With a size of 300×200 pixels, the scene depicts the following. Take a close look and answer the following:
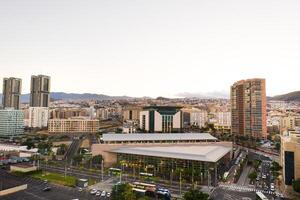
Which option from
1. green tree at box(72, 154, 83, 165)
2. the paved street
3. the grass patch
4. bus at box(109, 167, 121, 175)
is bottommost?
the grass patch

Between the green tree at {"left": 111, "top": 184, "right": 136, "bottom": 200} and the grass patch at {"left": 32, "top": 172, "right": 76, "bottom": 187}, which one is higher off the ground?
the green tree at {"left": 111, "top": 184, "right": 136, "bottom": 200}

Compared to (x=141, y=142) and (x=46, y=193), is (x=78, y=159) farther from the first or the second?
(x=46, y=193)

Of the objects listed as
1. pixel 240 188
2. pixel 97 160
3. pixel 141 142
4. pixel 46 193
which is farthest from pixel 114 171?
pixel 240 188

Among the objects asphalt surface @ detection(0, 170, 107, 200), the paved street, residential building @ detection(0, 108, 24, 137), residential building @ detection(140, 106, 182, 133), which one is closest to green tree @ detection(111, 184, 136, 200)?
asphalt surface @ detection(0, 170, 107, 200)

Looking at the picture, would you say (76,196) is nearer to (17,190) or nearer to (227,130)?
(17,190)

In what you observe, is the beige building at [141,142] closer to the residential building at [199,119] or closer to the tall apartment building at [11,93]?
the residential building at [199,119]

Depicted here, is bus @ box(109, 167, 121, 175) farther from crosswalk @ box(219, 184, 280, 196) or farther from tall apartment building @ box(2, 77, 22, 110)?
tall apartment building @ box(2, 77, 22, 110)
